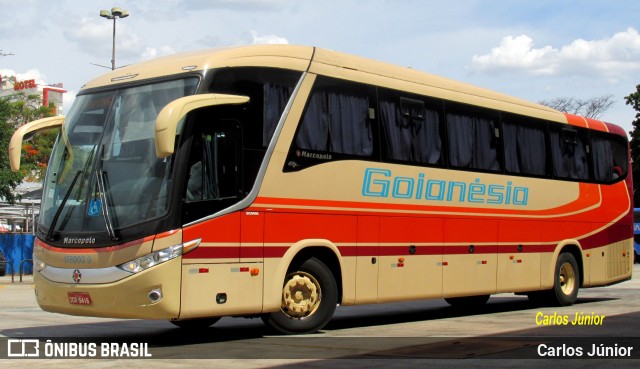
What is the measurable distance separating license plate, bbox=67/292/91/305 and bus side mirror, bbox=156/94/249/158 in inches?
80.7

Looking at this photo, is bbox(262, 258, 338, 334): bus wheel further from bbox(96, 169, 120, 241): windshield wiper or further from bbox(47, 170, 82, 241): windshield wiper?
bbox(47, 170, 82, 241): windshield wiper

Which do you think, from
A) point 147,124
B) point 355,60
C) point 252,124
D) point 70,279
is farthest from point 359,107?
point 70,279

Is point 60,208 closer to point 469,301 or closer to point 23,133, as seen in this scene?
point 23,133

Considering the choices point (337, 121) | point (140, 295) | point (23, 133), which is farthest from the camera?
point (337, 121)

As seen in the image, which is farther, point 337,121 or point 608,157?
point 608,157

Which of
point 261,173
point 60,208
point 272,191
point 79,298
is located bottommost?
point 79,298

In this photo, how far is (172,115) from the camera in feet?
35.3

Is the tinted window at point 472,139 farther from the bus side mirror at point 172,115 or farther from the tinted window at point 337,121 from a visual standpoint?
the bus side mirror at point 172,115

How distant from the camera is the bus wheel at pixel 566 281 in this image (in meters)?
18.4

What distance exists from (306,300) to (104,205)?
3153 millimetres

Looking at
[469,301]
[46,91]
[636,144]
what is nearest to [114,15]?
[469,301]

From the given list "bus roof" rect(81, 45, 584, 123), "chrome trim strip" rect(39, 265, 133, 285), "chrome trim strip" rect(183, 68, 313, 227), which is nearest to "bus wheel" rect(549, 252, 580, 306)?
"bus roof" rect(81, 45, 584, 123)

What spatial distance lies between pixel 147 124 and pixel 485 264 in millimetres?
7155

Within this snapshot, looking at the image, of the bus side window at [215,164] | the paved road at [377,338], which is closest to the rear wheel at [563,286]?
the paved road at [377,338]
